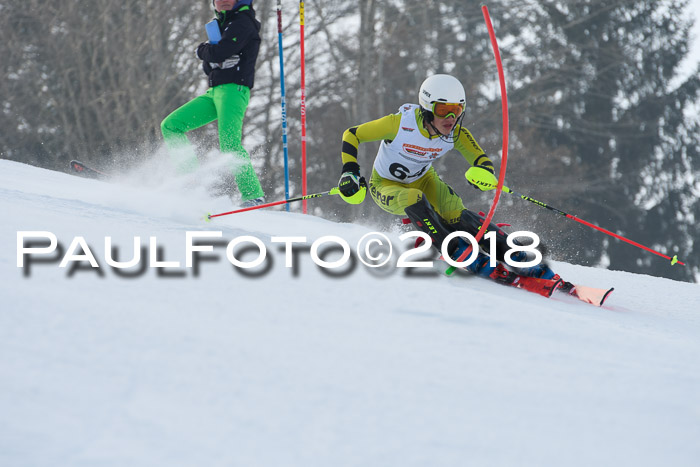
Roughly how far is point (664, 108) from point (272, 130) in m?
12.2

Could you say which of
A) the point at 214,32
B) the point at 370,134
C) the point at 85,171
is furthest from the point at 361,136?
the point at 85,171

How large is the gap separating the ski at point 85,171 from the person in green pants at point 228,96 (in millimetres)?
1731

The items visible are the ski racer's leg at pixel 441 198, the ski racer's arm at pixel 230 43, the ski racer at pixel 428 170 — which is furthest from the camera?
the ski racer's arm at pixel 230 43

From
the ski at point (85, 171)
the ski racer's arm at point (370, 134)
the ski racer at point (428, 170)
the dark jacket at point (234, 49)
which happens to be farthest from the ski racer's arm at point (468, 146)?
the ski at point (85, 171)

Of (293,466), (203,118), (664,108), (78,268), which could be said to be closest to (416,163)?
(203,118)

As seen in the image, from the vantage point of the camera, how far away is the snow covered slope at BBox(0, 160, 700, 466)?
181 centimetres

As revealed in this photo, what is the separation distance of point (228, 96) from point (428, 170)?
5.07 feet

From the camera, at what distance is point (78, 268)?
2.83 m

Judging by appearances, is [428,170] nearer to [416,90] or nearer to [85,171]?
[85,171]

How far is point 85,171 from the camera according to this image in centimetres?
680

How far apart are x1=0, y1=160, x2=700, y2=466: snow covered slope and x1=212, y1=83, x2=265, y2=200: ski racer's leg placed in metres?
2.13

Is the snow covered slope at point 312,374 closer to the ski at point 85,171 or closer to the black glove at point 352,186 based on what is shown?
the black glove at point 352,186

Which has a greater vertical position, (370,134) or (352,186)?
(370,134)

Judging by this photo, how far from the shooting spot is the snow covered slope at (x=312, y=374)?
181cm
